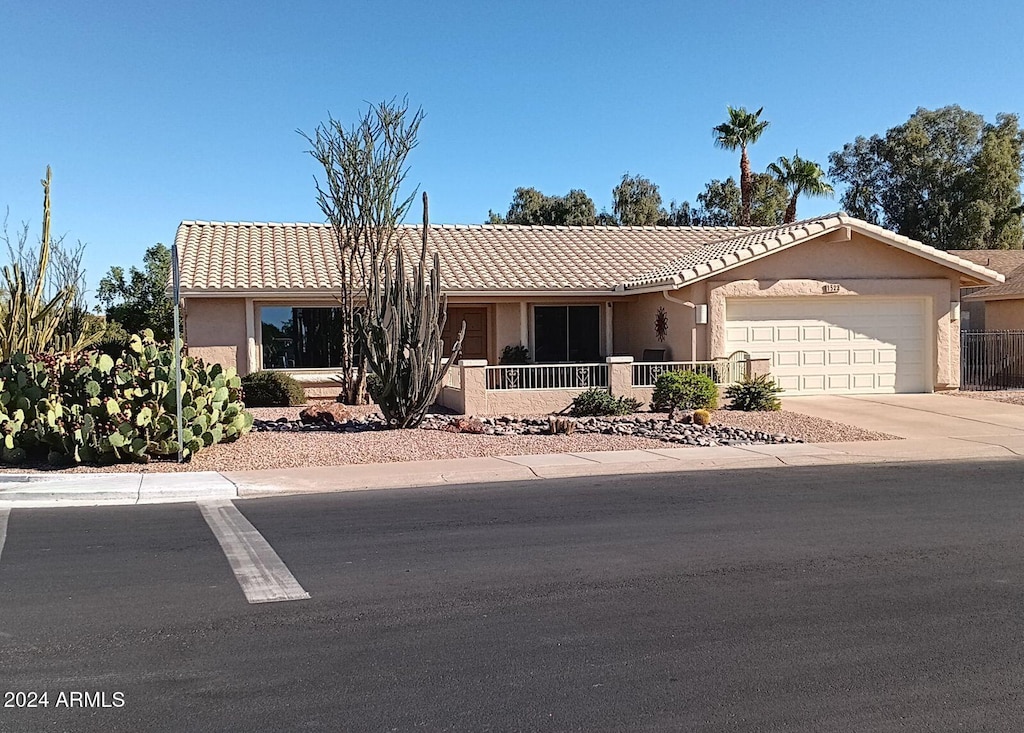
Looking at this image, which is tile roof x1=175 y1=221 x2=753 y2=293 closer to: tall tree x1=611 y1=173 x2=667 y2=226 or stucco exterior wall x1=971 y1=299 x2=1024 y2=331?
stucco exterior wall x1=971 y1=299 x2=1024 y2=331

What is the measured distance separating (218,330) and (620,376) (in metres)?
9.10

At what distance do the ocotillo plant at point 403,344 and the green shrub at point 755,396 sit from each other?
6020mm

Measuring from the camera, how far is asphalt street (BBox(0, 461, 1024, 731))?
4.70 metres

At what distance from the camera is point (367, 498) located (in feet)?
35.6

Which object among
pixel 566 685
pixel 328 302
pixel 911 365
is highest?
pixel 328 302

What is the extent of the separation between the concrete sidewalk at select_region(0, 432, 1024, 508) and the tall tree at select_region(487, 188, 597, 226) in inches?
1383

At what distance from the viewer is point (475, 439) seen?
1516 centimetres

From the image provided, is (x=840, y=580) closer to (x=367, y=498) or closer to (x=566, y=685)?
(x=566, y=685)

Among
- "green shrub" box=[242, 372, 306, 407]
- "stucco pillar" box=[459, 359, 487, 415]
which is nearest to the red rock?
"stucco pillar" box=[459, 359, 487, 415]

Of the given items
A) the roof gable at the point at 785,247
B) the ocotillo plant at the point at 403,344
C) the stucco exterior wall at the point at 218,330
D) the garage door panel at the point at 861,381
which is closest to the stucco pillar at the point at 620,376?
the roof gable at the point at 785,247

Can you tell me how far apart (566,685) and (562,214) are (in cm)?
4640

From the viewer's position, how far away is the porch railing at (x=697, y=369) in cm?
1920

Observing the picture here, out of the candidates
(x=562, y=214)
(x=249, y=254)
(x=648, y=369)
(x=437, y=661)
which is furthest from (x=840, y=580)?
(x=562, y=214)

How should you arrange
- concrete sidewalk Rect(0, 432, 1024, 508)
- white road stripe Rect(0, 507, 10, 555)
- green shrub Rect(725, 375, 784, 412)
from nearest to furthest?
white road stripe Rect(0, 507, 10, 555) < concrete sidewalk Rect(0, 432, 1024, 508) < green shrub Rect(725, 375, 784, 412)
